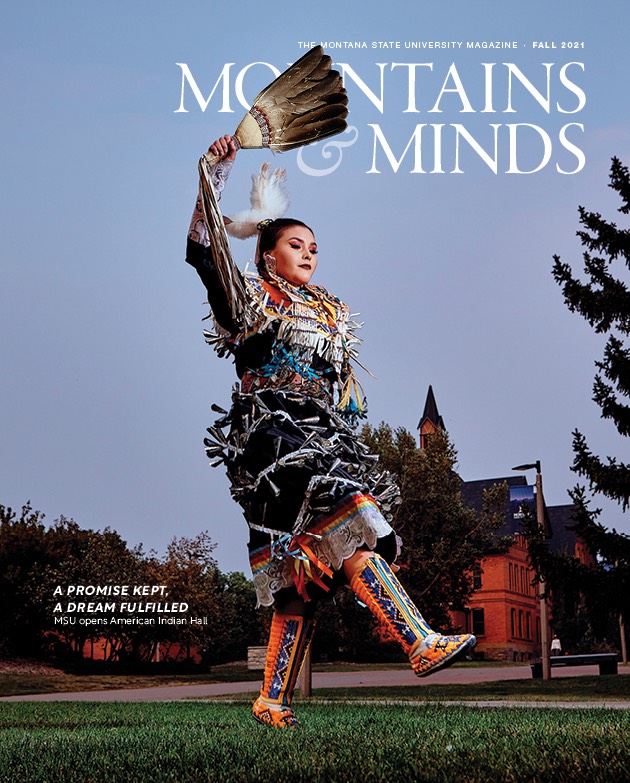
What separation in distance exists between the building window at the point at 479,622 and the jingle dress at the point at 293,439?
51954mm

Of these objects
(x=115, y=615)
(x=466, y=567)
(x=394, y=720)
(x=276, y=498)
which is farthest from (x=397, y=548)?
(x=466, y=567)

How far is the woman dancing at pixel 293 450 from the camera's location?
14.2 ft

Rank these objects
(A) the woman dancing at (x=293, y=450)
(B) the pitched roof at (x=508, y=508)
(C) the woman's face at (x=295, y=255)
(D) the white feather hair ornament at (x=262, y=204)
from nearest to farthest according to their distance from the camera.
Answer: (A) the woman dancing at (x=293, y=450) → (C) the woman's face at (x=295, y=255) → (D) the white feather hair ornament at (x=262, y=204) → (B) the pitched roof at (x=508, y=508)

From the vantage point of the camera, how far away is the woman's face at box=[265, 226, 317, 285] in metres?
5.18

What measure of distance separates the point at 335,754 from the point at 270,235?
302cm

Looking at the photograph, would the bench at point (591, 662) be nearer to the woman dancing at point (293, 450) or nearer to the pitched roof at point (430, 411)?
the woman dancing at point (293, 450)

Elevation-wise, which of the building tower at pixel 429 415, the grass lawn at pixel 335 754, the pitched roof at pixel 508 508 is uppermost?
the building tower at pixel 429 415

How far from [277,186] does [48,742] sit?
10.6 feet

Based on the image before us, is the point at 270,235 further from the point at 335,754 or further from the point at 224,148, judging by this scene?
the point at 335,754

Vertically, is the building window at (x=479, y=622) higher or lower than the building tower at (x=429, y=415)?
lower

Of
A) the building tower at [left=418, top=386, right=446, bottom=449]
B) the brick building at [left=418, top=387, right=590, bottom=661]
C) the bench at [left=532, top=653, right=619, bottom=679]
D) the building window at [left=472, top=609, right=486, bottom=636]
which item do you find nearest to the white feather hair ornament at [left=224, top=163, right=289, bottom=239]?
the bench at [left=532, top=653, right=619, bottom=679]

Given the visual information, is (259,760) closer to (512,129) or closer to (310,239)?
(310,239)

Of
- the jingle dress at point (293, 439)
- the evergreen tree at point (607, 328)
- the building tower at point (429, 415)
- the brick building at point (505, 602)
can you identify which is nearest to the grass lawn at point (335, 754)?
the jingle dress at point (293, 439)

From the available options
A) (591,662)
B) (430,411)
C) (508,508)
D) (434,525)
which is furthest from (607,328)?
(430,411)
